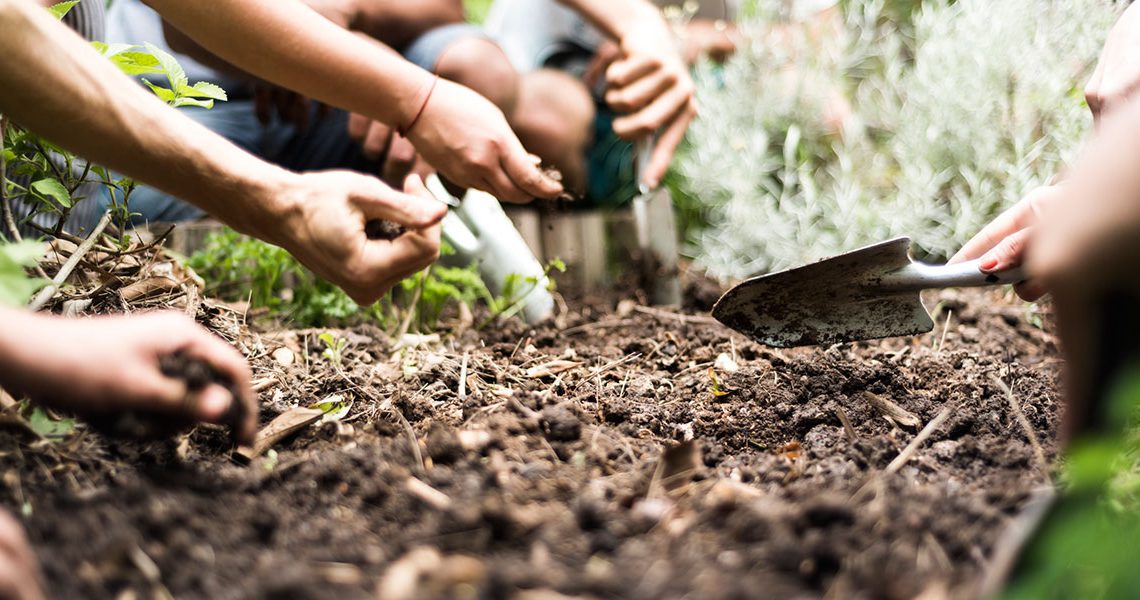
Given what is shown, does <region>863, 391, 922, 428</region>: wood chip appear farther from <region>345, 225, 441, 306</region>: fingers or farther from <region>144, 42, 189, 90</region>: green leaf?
<region>144, 42, 189, 90</region>: green leaf

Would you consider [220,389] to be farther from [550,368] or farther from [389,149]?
[389,149]

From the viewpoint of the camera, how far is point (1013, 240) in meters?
1.33

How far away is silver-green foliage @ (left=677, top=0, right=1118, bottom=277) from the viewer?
260cm

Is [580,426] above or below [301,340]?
above

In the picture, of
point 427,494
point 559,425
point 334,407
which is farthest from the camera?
point 334,407

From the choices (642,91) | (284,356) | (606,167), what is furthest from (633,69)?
(284,356)

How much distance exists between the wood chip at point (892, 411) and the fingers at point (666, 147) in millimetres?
1241

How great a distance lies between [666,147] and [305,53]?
125 cm

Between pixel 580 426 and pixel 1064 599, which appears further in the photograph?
pixel 580 426

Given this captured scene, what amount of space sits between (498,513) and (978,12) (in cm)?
278

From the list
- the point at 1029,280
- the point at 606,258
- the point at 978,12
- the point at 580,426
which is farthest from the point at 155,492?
the point at 978,12

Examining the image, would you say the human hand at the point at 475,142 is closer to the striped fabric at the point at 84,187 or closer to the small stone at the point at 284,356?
the small stone at the point at 284,356

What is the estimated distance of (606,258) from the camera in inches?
121

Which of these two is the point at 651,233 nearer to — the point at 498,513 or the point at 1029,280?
the point at 1029,280
